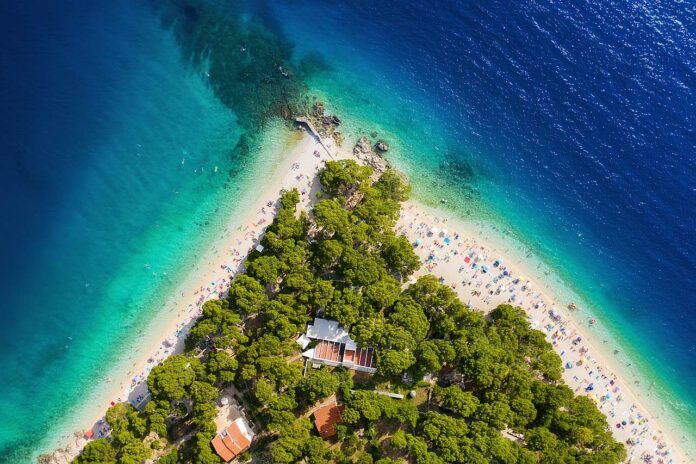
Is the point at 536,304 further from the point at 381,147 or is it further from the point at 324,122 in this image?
the point at 324,122

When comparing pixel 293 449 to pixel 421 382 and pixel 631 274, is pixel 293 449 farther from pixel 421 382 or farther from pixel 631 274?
pixel 631 274

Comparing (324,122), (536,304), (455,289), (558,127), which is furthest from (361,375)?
Answer: (558,127)

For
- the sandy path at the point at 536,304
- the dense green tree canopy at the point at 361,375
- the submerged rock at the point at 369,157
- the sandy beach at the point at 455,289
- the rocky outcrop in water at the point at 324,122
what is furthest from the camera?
the rocky outcrop in water at the point at 324,122

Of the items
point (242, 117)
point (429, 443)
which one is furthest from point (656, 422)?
point (242, 117)

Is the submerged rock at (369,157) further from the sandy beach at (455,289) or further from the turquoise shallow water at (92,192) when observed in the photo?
the turquoise shallow water at (92,192)

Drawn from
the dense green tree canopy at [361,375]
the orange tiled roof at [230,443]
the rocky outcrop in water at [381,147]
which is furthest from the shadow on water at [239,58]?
the orange tiled roof at [230,443]
